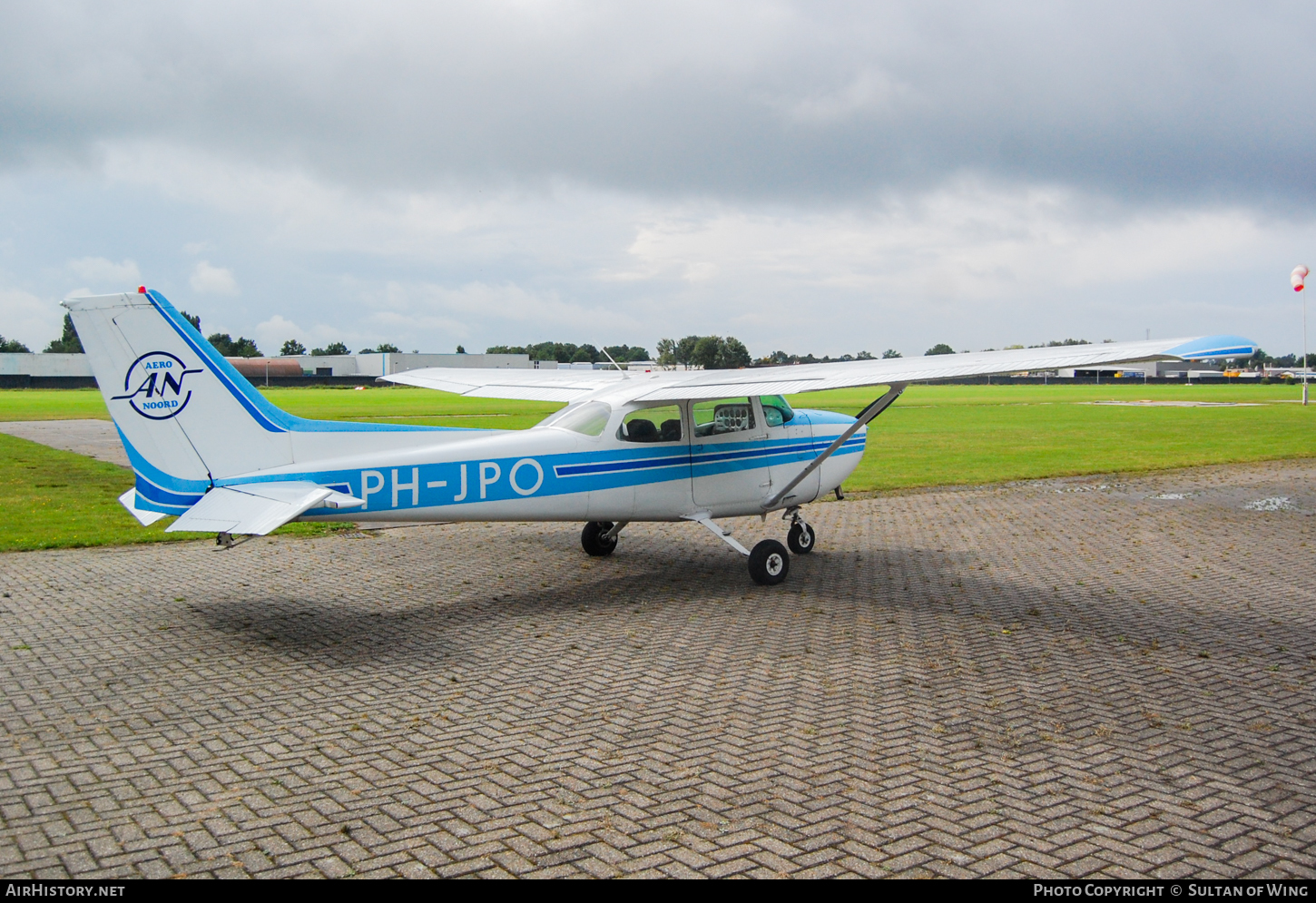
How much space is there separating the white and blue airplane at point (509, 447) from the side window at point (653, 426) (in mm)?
20

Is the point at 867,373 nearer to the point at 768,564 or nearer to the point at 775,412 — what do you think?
the point at 775,412

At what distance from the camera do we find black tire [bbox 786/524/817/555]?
12.3 metres

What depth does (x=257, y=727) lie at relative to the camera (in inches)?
237

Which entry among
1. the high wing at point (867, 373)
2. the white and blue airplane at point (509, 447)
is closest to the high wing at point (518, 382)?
the high wing at point (867, 373)

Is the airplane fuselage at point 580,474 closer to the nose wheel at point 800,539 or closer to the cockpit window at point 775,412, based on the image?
the cockpit window at point 775,412

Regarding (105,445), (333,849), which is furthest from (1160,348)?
(105,445)

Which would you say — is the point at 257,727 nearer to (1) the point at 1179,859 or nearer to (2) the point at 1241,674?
(1) the point at 1179,859

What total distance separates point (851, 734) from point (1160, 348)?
4824 millimetres

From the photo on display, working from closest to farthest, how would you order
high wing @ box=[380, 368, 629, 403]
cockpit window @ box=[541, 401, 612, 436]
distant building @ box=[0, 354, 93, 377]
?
cockpit window @ box=[541, 401, 612, 436], high wing @ box=[380, 368, 629, 403], distant building @ box=[0, 354, 93, 377]

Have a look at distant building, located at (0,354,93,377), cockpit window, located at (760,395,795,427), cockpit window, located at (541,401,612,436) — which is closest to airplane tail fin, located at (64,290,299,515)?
cockpit window, located at (541,401,612,436)

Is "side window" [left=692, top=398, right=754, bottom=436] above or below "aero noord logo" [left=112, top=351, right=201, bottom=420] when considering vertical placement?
below

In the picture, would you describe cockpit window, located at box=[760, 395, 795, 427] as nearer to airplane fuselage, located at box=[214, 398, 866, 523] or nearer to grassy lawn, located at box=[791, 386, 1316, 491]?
airplane fuselage, located at box=[214, 398, 866, 523]

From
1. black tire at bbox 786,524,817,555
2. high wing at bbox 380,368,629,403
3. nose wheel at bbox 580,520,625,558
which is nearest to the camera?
nose wheel at bbox 580,520,625,558

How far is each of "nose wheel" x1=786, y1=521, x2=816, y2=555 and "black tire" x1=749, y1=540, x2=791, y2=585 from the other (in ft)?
6.16
